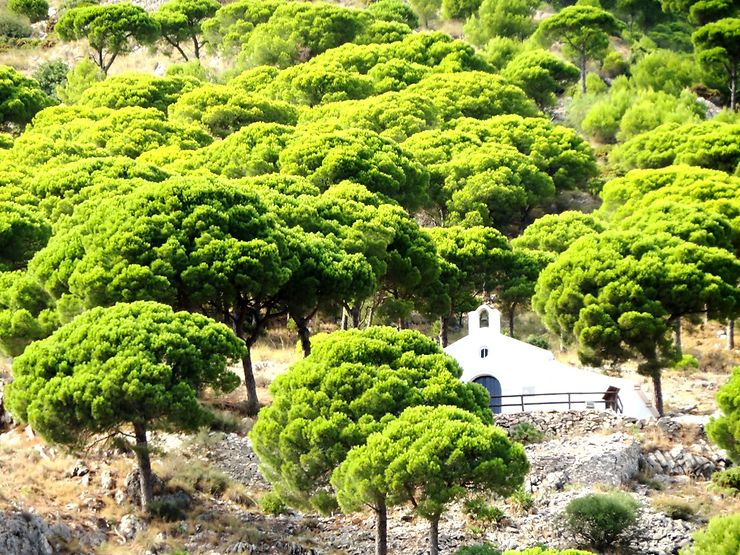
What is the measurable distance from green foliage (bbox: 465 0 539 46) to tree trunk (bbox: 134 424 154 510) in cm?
8190

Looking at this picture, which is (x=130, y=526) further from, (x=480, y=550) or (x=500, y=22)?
(x=500, y=22)

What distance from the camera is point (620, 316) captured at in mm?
48469

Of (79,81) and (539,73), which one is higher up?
(539,73)

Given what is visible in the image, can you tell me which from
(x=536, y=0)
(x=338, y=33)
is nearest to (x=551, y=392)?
→ (x=338, y=33)

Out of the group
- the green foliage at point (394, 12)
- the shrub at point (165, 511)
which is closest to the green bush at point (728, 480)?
the shrub at point (165, 511)

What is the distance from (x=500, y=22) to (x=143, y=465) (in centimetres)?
8323

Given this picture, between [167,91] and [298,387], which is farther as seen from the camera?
[167,91]

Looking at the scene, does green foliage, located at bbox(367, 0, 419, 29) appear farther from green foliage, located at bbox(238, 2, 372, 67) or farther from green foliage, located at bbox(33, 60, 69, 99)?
green foliage, located at bbox(33, 60, 69, 99)

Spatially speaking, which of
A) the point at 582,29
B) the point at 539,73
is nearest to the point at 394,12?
the point at 582,29

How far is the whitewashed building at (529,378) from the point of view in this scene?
47.8 m

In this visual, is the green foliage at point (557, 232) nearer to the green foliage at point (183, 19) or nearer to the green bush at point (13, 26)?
the green foliage at point (183, 19)

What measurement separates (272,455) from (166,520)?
323 centimetres

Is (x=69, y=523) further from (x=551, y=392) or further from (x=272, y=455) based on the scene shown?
Result: (x=551, y=392)

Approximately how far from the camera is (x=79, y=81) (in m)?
92.4
